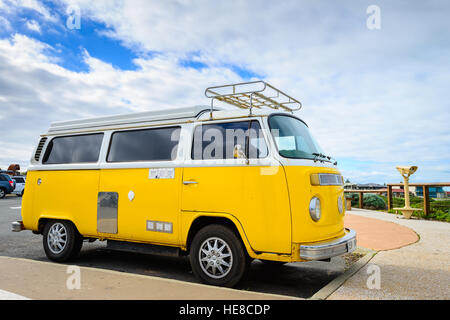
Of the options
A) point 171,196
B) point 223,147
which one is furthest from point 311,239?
point 171,196

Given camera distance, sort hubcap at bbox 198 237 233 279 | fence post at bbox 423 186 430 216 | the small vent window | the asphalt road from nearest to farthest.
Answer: hubcap at bbox 198 237 233 279 → the asphalt road → the small vent window → fence post at bbox 423 186 430 216

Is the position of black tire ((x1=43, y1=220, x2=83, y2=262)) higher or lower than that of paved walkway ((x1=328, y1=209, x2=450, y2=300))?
higher

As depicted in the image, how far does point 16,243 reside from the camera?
29.7 ft

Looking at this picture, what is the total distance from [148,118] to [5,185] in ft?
86.9

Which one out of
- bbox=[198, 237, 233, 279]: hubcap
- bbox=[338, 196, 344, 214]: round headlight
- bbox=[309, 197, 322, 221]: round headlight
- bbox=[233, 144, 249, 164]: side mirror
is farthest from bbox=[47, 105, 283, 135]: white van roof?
bbox=[198, 237, 233, 279]: hubcap

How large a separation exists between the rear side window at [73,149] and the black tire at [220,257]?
2642 mm

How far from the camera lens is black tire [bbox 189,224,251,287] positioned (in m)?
4.73

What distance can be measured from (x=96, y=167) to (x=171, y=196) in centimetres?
177

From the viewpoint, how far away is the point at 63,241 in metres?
6.60

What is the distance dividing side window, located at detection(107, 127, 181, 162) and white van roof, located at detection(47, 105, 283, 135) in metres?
0.15

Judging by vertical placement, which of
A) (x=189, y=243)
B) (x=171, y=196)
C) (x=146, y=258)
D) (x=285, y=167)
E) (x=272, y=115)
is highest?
(x=272, y=115)

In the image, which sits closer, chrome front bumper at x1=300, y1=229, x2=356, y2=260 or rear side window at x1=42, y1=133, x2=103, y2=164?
chrome front bumper at x1=300, y1=229, x2=356, y2=260

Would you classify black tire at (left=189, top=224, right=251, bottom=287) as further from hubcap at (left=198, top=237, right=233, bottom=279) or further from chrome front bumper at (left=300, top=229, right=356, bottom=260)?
chrome front bumper at (left=300, top=229, right=356, bottom=260)
